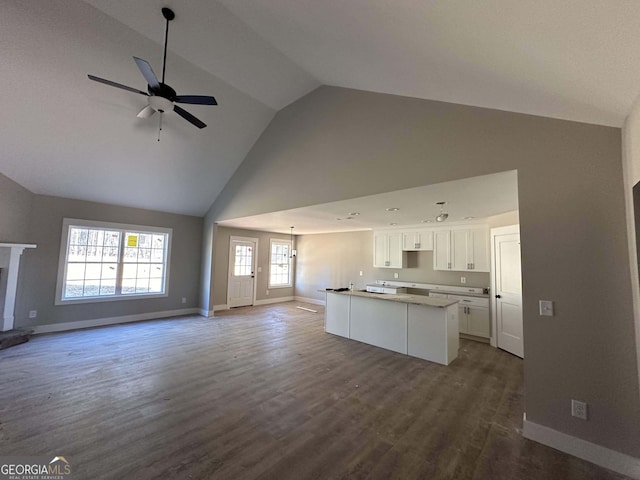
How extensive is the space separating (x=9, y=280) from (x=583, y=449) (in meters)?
8.23

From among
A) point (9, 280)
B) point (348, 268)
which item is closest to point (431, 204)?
point (348, 268)

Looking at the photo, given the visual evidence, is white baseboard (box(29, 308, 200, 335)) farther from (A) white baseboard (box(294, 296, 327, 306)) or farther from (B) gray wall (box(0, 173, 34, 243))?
(A) white baseboard (box(294, 296, 327, 306))

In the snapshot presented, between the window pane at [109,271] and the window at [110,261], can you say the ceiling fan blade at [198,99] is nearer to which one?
the window at [110,261]

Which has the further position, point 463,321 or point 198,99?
point 463,321

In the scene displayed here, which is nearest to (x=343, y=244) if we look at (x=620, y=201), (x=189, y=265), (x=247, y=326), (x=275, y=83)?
(x=247, y=326)

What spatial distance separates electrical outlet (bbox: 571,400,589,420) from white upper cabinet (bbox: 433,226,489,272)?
135 inches

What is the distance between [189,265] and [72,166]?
A: 330cm

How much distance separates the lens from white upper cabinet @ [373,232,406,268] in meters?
6.68

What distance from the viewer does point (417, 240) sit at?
634cm

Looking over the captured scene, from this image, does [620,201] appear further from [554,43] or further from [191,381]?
[191,381]

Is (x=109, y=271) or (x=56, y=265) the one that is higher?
(x=56, y=265)

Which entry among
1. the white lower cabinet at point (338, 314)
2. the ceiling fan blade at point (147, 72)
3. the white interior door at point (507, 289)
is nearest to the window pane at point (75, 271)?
the ceiling fan blade at point (147, 72)

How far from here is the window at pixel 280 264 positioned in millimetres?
8953

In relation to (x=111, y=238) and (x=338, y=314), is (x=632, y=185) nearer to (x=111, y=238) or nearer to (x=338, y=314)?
(x=338, y=314)
